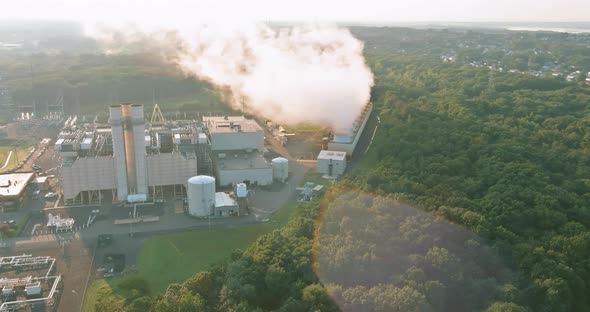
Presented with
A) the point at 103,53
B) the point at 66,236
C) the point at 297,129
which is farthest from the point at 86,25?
the point at 66,236

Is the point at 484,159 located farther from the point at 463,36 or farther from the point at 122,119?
the point at 463,36

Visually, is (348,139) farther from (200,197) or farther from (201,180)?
(200,197)

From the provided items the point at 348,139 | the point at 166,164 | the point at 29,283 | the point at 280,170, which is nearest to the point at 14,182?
the point at 166,164

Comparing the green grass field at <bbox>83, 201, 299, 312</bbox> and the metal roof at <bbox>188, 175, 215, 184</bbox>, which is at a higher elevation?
the metal roof at <bbox>188, 175, 215, 184</bbox>

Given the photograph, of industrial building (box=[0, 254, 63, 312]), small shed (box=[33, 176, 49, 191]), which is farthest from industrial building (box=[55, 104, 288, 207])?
industrial building (box=[0, 254, 63, 312])

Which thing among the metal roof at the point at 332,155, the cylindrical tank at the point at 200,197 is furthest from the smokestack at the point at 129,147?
the metal roof at the point at 332,155

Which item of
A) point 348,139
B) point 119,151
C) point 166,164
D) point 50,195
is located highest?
point 119,151

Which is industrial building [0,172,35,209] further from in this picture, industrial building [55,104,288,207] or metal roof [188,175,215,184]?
metal roof [188,175,215,184]
